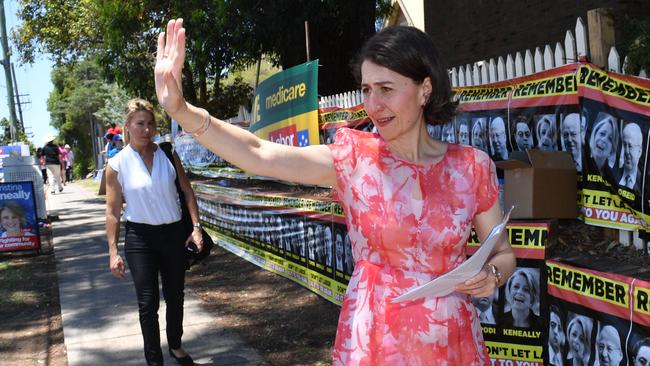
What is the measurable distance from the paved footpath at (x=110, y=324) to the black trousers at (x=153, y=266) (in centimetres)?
70

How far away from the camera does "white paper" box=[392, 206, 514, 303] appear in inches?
79.8

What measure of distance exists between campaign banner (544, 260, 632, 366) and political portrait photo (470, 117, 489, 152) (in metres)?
1.46

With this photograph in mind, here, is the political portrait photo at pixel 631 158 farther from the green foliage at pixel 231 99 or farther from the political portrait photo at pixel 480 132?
the green foliage at pixel 231 99

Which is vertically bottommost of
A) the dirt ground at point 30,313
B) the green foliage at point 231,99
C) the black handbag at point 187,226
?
the dirt ground at point 30,313

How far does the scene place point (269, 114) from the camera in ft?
32.4

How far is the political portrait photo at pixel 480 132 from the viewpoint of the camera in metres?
5.42

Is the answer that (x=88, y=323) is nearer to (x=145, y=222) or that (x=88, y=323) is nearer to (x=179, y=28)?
(x=145, y=222)

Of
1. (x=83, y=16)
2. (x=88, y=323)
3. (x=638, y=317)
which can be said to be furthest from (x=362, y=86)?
(x=83, y=16)

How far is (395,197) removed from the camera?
2201 millimetres

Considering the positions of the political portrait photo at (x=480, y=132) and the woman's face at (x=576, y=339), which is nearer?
the woman's face at (x=576, y=339)

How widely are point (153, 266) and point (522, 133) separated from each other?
8.82ft

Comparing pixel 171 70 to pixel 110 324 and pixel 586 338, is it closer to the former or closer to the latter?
pixel 586 338

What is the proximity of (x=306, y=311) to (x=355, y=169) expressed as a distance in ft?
15.6

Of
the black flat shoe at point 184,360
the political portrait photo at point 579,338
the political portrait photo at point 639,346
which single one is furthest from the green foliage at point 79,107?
the political portrait photo at point 639,346
